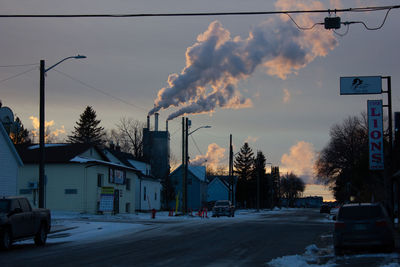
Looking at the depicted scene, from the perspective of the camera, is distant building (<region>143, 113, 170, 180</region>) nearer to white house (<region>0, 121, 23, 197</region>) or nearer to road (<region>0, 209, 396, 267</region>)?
white house (<region>0, 121, 23, 197</region>)

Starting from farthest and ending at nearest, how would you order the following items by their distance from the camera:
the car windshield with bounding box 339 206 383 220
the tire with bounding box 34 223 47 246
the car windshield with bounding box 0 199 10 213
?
the tire with bounding box 34 223 47 246
the car windshield with bounding box 0 199 10 213
the car windshield with bounding box 339 206 383 220

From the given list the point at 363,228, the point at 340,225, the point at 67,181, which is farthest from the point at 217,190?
the point at 363,228

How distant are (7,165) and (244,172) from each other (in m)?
99.7

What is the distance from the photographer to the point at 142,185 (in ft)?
225

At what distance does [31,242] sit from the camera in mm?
22156


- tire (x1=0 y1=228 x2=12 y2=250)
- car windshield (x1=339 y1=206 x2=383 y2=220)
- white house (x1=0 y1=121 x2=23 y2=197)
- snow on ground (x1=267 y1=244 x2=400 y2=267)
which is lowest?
snow on ground (x1=267 y1=244 x2=400 y2=267)

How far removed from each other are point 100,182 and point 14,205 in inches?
1240

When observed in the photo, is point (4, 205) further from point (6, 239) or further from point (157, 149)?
point (157, 149)

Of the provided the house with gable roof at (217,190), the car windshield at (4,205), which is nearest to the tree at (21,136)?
the house with gable roof at (217,190)

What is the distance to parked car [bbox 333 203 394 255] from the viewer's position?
16.7 metres

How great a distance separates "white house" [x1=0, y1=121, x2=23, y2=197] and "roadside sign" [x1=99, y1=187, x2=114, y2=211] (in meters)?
12.2

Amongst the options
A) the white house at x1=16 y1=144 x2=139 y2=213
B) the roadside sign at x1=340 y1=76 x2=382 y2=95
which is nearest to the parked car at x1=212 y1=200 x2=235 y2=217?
the white house at x1=16 y1=144 x2=139 y2=213

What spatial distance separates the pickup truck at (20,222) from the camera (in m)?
18.0

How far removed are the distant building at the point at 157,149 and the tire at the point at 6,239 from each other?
66.8m
